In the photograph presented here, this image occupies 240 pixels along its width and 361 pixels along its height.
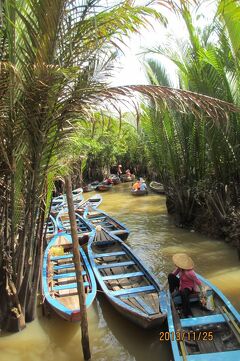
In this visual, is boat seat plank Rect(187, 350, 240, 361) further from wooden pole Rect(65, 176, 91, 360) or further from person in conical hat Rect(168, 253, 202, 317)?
wooden pole Rect(65, 176, 91, 360)

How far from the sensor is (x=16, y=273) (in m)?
4.82

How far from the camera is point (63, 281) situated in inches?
238

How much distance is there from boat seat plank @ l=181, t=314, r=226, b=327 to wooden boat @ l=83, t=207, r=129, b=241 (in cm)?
497

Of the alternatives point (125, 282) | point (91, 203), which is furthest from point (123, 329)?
point (91, 203)

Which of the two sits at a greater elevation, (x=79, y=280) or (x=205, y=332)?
(x=79, y=280)

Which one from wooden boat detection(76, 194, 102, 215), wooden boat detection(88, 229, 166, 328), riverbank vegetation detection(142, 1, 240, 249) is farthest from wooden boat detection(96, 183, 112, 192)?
wooden boat detection(88, 229, 166, 328)

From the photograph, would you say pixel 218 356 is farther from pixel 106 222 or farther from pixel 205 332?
pixel 106 222

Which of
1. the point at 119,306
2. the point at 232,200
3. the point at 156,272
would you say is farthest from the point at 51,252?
the point at 232,200

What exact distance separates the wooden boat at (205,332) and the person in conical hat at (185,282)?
0.58ft

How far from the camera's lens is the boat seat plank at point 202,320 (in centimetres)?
430

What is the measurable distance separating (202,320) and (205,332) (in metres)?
0.17

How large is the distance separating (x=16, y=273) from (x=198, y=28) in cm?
757

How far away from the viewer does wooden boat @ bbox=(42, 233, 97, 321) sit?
485cm

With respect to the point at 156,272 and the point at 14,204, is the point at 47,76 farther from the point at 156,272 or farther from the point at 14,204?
the point at 156,272
